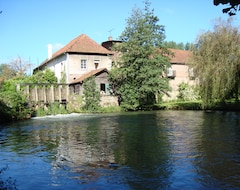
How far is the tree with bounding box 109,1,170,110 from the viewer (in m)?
37.7

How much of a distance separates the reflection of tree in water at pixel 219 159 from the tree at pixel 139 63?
22.1 metres

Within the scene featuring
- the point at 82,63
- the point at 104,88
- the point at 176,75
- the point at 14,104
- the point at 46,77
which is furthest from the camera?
the point at 176,75

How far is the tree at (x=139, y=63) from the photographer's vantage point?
37688 millimetres

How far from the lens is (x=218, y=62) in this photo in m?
28.6

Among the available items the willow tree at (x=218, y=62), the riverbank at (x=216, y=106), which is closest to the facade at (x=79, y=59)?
the riverbank at (x=216, y=106)

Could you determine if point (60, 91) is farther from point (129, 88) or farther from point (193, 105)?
point (193, 105)

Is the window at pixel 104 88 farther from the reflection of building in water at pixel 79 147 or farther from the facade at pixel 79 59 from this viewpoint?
the reflection of building in water at pixel 79 147

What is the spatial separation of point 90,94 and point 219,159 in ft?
88.6

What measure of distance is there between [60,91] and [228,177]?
102ft

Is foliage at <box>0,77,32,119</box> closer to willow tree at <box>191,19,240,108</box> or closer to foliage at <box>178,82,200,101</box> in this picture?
willow tree at <box>191,19,240,108</box>

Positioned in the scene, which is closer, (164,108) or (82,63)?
(164,108)

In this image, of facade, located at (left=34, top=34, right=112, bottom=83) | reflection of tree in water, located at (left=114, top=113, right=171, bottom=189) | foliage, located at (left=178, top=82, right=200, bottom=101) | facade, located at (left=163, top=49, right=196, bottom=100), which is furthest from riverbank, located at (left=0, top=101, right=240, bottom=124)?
reflection of tree in water, located at (left=114, top=113, right=171, bottom=189)

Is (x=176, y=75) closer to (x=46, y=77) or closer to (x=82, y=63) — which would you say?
(x=82, y=63)

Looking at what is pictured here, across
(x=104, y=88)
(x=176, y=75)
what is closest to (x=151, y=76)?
(x=104, y=88)
